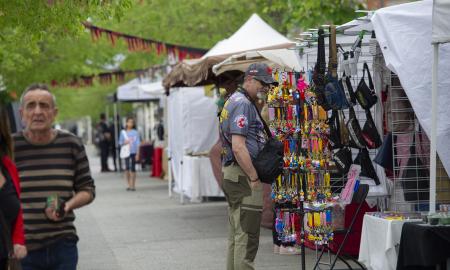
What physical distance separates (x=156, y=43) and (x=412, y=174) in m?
12.0

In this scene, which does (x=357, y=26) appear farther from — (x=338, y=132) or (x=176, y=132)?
(x=176, y=132)

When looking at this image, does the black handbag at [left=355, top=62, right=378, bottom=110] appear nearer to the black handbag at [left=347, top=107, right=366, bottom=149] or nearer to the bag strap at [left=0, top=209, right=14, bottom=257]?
the black handbag at [left=347, top=107, right=366, bottom=149]

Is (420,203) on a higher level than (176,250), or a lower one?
higher

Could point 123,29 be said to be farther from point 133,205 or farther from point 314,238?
point 314,238

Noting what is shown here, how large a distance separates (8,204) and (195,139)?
47.3 feet

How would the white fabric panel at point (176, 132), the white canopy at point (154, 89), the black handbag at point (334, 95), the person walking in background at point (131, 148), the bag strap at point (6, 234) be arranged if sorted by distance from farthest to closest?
the white canopy at point (154, 89) → the person walking in background at point (131, 148) → the white fabric panel at point (176, 132) → the black handbag at point (334, 95) → the bag strap at point (6, 234)

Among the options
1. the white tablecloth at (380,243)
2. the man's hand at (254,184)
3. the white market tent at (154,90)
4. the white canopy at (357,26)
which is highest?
the white canopy at (357,26)

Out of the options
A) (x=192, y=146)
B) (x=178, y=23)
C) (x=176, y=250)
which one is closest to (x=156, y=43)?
(x=192, y=146)

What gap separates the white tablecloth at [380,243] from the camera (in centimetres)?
828

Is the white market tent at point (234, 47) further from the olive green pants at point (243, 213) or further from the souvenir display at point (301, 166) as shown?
the olive green pants at point (243, 213)

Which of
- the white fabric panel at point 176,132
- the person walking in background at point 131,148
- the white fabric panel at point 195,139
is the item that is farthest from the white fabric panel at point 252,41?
the person walking in background at point 131,148

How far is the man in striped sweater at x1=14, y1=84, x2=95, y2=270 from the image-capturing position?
567 centimetres

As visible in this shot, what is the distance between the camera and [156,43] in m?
20.3

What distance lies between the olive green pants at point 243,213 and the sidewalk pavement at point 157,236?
90.2 inches
